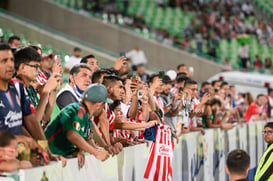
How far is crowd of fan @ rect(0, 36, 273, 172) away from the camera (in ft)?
18.0

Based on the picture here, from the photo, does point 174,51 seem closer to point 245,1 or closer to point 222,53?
point 222,53

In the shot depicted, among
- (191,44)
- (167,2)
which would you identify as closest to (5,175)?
(191,44)

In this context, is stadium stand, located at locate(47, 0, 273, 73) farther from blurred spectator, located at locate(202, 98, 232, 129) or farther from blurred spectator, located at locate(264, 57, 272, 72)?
blurred spectator, located at locate(202, 98, 232, 129)

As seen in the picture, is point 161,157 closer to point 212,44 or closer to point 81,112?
point 81,112

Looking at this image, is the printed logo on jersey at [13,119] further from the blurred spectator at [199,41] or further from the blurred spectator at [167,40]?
the blurred spectator at [199,41]

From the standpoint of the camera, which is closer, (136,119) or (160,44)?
(136,119)

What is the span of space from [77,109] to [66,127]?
0.24 m

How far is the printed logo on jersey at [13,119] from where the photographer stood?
18.0ft

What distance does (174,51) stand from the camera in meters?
26.0

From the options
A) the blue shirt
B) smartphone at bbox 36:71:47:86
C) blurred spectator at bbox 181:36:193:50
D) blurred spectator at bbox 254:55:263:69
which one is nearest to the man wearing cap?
the blue shirt

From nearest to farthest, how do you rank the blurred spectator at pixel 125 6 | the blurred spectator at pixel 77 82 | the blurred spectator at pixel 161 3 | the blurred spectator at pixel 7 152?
the blurred spectator at pixel 7 152 < the blurred spectator at pixel 77 82 < the blurred spectator at pixel 125 6 < the blurred spectator at pixel 161 3

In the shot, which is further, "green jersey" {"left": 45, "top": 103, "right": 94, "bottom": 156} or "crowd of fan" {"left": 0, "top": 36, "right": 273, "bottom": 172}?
"green jersey" {"left": 45, "top": 103, "right": 94, "bottom": 156}

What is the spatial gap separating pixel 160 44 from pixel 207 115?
48.0 feet

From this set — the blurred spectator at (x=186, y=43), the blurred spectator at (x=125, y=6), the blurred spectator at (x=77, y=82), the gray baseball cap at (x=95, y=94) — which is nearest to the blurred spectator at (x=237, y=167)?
the gray baseball cap at (x=95, y=94)
